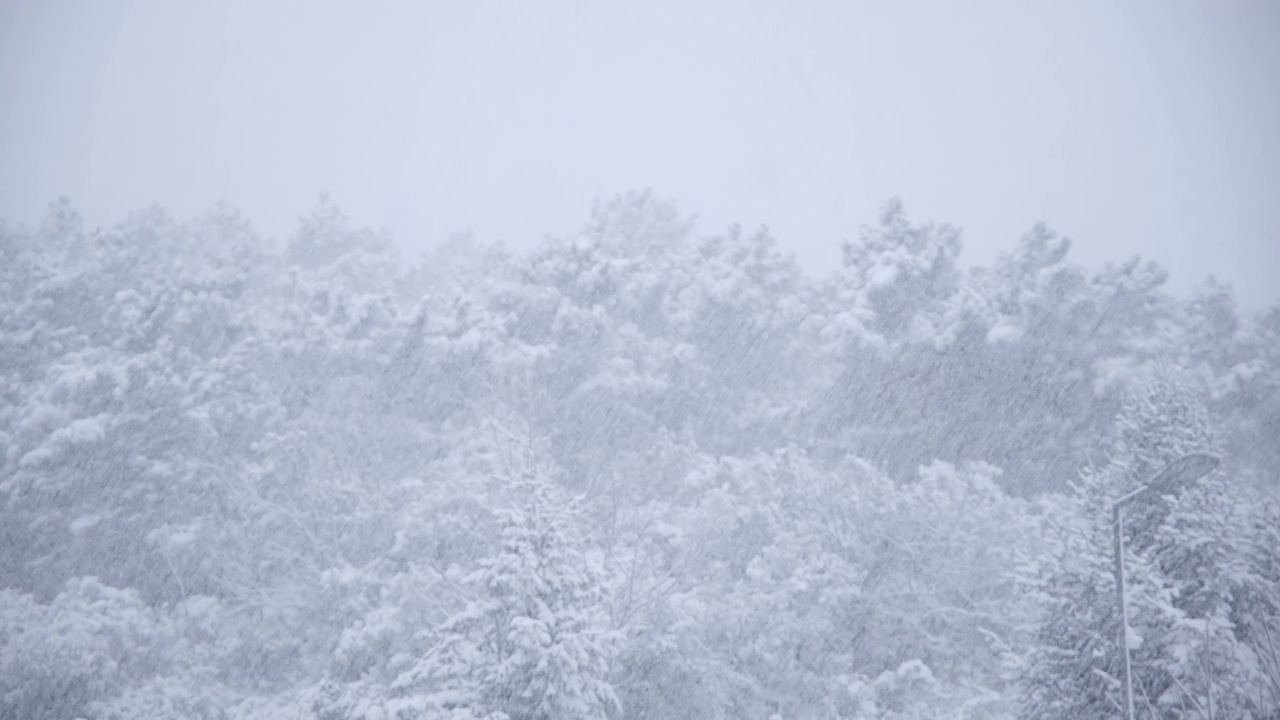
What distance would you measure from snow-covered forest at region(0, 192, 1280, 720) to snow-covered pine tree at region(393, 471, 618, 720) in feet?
0.13

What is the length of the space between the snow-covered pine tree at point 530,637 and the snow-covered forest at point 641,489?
0.13 ft

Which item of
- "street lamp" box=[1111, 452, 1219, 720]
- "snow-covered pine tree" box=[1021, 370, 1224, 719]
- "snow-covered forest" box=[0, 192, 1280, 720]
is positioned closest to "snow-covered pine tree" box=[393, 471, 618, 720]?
"snow-covered forest" box=[0, 192, 1280, 720]

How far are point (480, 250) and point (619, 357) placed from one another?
16.7m

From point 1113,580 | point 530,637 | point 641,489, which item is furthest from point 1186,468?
point 641,489

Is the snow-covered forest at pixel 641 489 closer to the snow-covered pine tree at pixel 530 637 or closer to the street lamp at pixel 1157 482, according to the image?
the snow-covered pine tree at pixel 530 637

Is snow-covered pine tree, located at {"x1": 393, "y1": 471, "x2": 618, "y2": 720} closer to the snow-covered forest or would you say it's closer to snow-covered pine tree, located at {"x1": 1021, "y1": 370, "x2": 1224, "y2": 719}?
the snow-covered forest

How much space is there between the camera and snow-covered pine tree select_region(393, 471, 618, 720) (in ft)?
22.9

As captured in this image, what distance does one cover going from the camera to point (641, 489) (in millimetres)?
17703

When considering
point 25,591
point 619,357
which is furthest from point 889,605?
point 25,591

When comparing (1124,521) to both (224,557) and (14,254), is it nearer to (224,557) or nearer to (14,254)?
(224,557)

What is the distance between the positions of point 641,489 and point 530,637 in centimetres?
1082

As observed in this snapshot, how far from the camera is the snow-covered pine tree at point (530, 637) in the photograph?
698 cm

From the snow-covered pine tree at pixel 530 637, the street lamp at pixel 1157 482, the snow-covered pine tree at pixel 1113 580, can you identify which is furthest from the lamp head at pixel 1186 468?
the snow-covered pine tree at pixel 530 637

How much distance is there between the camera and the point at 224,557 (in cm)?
1616
